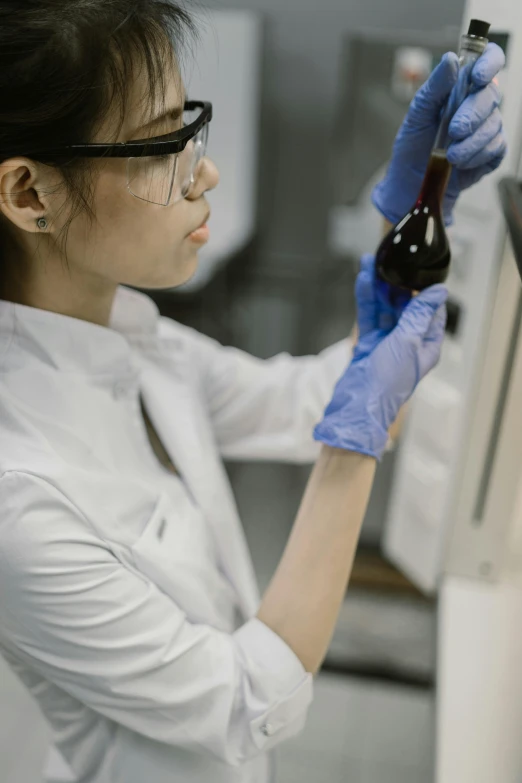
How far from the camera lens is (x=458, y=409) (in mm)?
1707

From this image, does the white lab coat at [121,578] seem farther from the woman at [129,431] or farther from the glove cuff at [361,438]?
the glove cuff at [361,438]

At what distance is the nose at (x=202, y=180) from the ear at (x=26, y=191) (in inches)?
7.6

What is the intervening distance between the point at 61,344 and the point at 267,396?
489 millimetres

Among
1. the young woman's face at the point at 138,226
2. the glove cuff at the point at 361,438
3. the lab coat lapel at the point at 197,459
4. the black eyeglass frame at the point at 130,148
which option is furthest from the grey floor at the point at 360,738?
the black eyeglass frame at the point at 130,148

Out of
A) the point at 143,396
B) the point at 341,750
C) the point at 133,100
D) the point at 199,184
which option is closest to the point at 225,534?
the point at 143,396

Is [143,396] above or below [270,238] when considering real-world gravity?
above

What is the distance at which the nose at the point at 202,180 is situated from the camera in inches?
37.3

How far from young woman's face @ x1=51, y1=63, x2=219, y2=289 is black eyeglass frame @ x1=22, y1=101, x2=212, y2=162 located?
16 millimetres

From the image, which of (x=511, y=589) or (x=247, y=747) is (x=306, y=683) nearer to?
(x=247, y=747)

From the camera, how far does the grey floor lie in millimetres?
1741

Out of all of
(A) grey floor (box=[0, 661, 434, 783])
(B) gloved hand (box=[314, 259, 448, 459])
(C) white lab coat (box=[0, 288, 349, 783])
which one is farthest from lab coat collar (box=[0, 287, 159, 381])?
(A) grey floor (box=[0, 661, 434, 783])

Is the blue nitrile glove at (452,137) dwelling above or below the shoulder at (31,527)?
A: above

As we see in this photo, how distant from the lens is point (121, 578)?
85cm

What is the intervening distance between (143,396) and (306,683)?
1.75 feet
